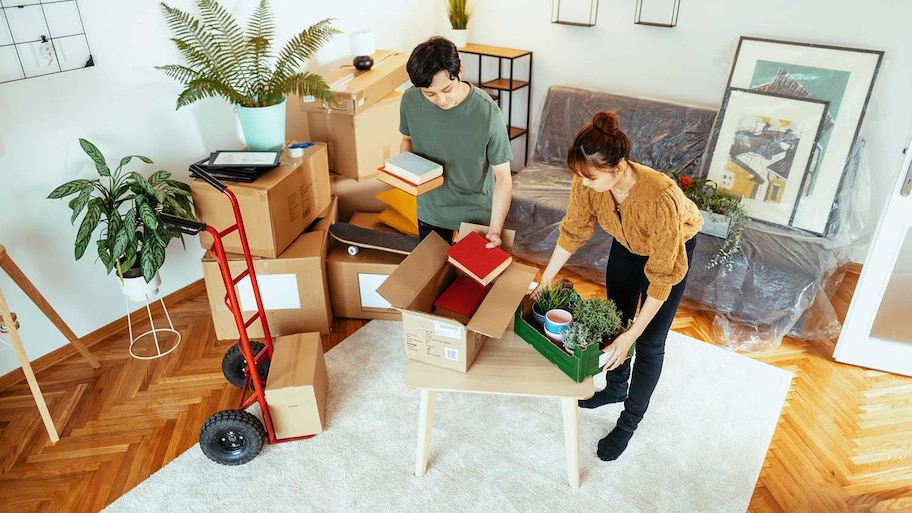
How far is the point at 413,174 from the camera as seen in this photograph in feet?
7.06

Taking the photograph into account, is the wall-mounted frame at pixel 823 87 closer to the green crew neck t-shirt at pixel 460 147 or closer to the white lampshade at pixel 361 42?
the green crew neck t-shirt at pixel 460 147

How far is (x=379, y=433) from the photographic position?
2350 mm

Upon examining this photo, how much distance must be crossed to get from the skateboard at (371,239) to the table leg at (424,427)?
0.91 meters

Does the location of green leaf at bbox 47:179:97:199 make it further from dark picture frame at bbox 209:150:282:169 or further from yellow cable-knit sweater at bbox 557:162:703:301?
yellow cable-knit sweater at bbox 557:162:703:301

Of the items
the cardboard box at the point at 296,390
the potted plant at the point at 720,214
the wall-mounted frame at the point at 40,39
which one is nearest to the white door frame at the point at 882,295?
the potted plant at the point at 720,214

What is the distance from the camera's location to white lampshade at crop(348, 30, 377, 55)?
3.27 meters

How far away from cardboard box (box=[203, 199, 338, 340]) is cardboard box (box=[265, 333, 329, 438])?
1.22 feet

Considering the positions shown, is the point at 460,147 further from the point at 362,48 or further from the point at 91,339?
the point at 91,339

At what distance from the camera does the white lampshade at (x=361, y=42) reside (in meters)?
3.27

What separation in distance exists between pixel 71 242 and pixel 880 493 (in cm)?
320

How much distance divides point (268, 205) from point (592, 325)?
4.57ft

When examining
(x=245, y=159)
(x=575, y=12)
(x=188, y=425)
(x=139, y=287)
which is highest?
(x=575, y=12)

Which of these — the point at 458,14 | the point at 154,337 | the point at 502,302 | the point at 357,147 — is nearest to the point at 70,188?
the point at 154,337

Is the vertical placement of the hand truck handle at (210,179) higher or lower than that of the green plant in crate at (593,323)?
higher
